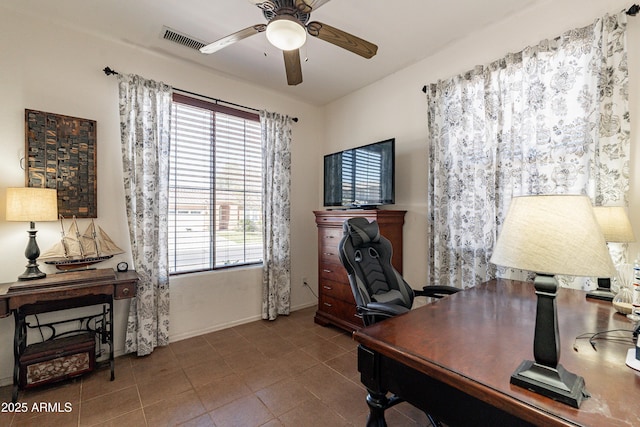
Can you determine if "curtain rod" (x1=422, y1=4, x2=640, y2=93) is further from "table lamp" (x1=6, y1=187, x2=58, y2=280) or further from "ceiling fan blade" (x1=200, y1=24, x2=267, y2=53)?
"table lamp" (x1=6, y1=187, x2=58, y2=280)

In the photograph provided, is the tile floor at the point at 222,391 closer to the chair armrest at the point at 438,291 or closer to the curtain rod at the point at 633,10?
the chair armrest at the point at 438,291

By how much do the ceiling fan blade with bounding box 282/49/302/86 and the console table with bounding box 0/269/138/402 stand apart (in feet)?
7.01

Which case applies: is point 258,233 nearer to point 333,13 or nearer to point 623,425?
point 333,13

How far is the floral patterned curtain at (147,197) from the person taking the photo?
2.61 meters

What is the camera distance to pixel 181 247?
302cm

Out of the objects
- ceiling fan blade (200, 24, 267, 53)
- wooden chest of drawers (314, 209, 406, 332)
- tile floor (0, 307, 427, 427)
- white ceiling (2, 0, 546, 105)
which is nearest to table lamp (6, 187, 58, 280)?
tile floor (0, 307, 427, 427)

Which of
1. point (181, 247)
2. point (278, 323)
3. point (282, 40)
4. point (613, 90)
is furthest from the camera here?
point (278, 323)

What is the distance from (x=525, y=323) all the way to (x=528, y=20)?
237 cm

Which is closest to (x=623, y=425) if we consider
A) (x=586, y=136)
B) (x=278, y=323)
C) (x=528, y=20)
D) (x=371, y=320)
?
(x=371, y=320)

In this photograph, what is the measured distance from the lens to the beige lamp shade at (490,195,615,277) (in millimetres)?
738

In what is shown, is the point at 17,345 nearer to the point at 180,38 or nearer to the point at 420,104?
the point at 180,38

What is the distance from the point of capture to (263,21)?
241 centimetres

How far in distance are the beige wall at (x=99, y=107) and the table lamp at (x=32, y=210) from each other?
8.2 inches

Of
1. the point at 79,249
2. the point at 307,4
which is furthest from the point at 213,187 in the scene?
the point at 307,4
